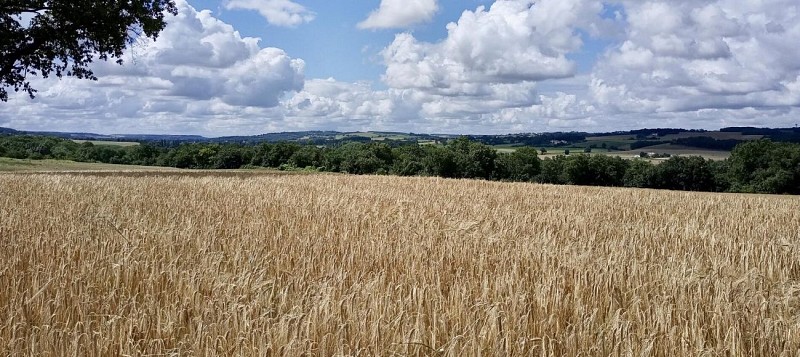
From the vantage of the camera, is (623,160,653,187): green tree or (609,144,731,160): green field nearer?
(623,160,653,187): green tree

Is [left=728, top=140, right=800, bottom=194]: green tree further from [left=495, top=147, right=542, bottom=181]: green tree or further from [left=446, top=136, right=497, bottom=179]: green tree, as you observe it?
[left=446, top=136, right=497, bottom=179]: green tree

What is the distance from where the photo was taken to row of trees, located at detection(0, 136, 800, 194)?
6425 centimetres

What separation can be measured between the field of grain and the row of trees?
46.5 meters

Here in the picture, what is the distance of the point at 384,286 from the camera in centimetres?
508

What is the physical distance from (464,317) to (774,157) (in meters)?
70.8

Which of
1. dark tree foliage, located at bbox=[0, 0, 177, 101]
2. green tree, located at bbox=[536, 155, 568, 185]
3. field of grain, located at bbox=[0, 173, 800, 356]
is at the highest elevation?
dark tree foliage, located at bbox=[0, 0, 177, 101]

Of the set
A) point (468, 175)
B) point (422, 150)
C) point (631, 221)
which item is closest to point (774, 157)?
point (468, 175)

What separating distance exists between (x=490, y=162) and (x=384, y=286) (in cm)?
7590

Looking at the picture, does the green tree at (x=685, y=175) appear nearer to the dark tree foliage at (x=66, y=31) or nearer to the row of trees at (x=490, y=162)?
the row of trees at (x=490, y=162)

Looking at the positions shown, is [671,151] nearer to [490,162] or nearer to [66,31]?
[490,162]

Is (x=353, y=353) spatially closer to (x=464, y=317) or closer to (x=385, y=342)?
(x=385, y=342)

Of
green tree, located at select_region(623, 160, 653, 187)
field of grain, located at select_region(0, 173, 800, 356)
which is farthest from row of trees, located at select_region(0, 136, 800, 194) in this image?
field of grain, located at select_region(0, 173, 800, 356)

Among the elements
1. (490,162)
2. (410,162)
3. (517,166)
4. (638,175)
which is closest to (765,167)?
(638,175)

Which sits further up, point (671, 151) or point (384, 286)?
point (384, 286)
